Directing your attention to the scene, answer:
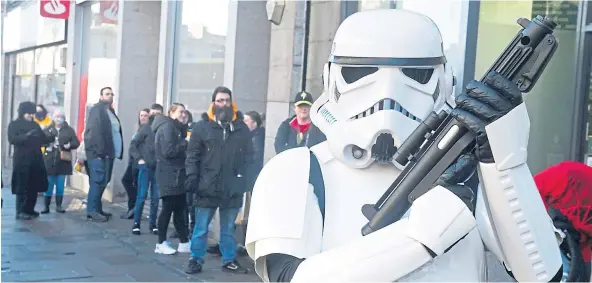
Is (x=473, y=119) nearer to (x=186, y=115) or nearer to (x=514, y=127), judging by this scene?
(x=514, y=127)

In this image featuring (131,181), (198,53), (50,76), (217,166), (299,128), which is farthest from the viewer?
(50,76)

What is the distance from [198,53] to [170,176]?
4.12m

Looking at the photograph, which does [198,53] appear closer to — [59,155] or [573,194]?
[59,155]

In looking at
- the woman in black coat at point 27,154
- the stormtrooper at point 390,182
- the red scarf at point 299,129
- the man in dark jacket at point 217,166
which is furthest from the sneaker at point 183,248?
the stormtrooper at point 390,182

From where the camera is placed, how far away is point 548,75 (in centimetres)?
610

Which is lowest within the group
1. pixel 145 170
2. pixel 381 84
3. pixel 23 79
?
pixel 145 170

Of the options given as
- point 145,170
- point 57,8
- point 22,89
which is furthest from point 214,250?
point 22,89

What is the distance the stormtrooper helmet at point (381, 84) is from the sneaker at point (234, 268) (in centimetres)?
453

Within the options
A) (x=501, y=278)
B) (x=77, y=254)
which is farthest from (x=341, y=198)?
(x=77, y=254)

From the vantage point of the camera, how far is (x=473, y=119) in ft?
6.51

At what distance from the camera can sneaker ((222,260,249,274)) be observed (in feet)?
22.1

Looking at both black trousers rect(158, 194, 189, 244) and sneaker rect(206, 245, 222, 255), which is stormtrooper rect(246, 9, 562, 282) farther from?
sneaker rect(206, 245, 222, 255)

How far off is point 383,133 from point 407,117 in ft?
0.30

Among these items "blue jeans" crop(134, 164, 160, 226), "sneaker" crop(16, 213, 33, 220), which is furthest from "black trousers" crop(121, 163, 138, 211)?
"sneaker" crop(16, 213, 33, 220)
